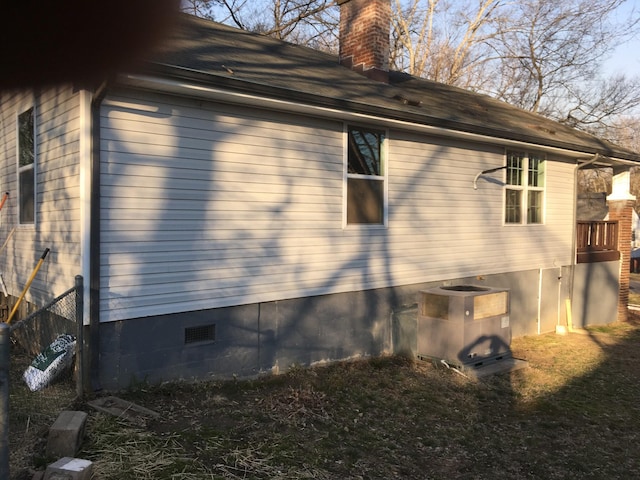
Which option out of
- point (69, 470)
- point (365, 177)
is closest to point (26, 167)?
point (365, 177)

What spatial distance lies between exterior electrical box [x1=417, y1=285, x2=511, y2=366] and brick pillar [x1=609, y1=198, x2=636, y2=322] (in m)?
6.34

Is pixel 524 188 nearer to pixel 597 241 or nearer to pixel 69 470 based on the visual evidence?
pixel 597 241

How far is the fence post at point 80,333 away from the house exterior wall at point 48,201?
413 mm

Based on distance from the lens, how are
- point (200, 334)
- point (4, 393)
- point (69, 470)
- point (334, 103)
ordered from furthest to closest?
point (334, 103) → point (200, 334) → point (69, 470) → point (4, 393)

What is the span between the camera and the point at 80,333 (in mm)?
4703

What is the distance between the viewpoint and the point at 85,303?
488 cm

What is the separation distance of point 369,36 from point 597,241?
6.88m

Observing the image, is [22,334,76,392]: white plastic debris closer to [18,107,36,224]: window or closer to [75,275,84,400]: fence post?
[75,275,84,400]: fence post

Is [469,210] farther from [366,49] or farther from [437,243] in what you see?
[366,49]

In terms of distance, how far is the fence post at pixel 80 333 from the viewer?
465 centimetres

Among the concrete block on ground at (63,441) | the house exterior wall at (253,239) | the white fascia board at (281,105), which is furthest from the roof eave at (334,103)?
the concrete block on ground at (63,441)

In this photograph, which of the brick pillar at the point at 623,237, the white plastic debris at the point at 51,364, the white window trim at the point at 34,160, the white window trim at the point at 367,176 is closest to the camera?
the white plastic debris at the point at 51,364

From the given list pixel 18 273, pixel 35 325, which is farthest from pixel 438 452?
pixel 18 273

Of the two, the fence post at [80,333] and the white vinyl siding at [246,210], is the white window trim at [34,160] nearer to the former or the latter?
the white vinyl siding at [246,210]
